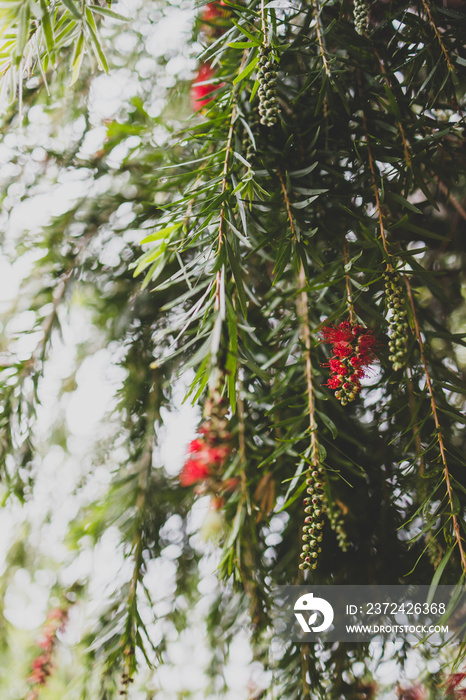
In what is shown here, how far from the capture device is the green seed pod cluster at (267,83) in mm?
449

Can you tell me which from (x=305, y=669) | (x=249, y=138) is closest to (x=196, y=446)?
(x=305, y=669)

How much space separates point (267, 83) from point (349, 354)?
283mm

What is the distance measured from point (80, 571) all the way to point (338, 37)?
102 cm

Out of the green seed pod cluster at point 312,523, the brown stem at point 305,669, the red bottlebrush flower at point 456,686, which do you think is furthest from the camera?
the brown stem at point 305,669

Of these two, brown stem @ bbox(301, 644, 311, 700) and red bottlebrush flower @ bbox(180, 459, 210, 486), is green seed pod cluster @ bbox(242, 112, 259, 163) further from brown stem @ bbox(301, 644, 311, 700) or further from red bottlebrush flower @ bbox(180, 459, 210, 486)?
brown stem @ bbox(301, 644, 311, 700)

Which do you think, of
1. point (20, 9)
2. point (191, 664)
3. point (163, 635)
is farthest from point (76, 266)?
point (191, 664)

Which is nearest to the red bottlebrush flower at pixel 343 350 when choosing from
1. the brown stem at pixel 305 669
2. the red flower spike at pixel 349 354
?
the red flower spike at pixel 349 354

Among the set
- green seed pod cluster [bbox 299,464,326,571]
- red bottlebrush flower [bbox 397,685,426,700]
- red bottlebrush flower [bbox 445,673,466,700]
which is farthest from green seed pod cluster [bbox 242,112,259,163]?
red bottlebrush flower [bbox 397,685,426,700]

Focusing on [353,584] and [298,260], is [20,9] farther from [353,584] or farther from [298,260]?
[353,584]

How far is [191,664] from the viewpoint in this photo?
112cm

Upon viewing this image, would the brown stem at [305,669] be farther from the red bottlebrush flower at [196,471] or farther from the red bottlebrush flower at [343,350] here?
the red bottlebrush flower at [343,350]

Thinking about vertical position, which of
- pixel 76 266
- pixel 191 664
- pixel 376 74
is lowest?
pixel 191 664

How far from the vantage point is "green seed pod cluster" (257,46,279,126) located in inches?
17.7

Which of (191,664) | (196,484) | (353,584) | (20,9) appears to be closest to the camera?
(20,9)
